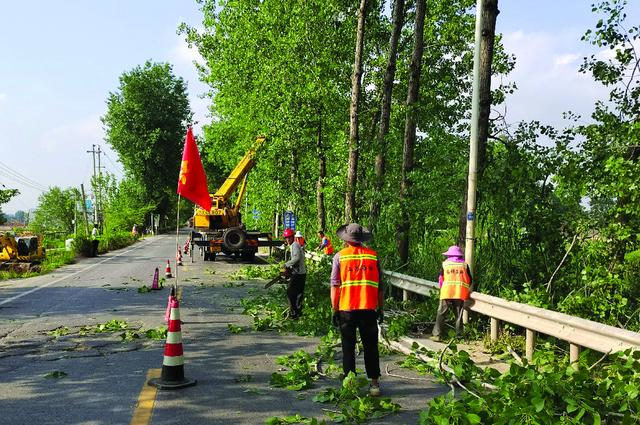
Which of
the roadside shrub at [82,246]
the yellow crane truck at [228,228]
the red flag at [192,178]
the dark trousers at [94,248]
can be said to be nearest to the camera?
the red flag at [192,178]

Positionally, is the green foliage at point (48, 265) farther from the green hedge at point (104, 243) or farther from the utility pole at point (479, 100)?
the utility pole at point (479, 100)

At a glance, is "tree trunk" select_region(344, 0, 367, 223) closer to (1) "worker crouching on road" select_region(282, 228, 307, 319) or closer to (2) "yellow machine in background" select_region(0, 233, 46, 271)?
(1) "worker crouching on road" select_region(282, 228, 307, 319)

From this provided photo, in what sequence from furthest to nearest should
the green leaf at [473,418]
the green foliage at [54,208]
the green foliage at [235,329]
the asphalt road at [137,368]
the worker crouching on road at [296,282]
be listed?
the green foliage at [54,208] < the worker crouching on road at [296,282] < the green foliage at [235,329] < the asphalt road at [137,368] < the green leaf at [473,418]

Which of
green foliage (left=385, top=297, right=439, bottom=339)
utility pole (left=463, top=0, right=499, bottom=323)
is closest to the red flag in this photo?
green foliage (left=385, top=297, right=439, bottom=339)

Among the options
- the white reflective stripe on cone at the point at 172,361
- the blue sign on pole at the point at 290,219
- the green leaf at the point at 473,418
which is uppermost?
the blue sign on pole at the point at 290,219

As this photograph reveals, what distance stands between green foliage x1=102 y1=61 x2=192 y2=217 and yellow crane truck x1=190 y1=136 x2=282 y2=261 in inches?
1602

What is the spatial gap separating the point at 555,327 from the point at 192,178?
548 centimetres

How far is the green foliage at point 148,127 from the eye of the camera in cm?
6719

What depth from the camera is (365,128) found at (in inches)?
1131

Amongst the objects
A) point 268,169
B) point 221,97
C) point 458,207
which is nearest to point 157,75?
point 221,97

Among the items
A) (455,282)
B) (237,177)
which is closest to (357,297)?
(455,282)

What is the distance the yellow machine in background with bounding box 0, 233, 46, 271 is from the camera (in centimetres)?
2080

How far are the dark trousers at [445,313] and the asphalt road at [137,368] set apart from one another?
1.12 metres

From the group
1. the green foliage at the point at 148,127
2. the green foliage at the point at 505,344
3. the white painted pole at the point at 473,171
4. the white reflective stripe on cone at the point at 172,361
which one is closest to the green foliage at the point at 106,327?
the white reflective stripe on cone at the point at 172,361
